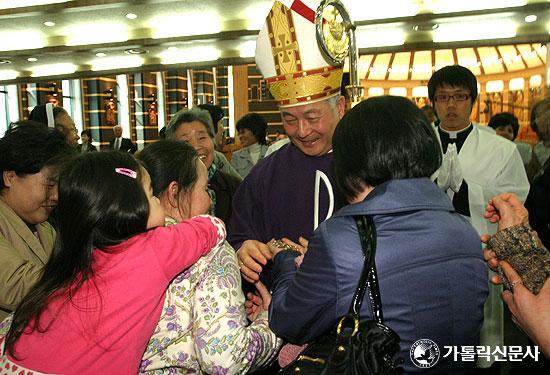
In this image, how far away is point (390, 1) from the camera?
4773 mm

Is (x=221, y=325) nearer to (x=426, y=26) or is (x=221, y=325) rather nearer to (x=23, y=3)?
(x=426, y=26)

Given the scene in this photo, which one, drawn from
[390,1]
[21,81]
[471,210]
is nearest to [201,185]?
[471,210]

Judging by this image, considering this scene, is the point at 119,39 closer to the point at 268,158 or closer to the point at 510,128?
the point at 268,158

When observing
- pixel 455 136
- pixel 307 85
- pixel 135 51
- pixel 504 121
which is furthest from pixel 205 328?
pixel 504 121

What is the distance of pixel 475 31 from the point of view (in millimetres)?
5199

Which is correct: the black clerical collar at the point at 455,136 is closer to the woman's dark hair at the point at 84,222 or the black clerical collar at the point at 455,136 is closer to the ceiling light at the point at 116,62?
the woman's dark hair at the point at 84,222

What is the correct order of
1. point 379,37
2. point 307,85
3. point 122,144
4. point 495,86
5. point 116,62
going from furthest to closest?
point 495,86 → point 122,144 → point 116,62 → point 379,37 → point 307,85

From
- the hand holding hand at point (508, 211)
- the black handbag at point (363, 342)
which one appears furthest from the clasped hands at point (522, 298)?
the black handbag at point (363, 342)

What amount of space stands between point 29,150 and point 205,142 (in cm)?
130

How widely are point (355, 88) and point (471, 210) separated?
160cm

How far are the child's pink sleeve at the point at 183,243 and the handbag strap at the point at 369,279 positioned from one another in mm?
443

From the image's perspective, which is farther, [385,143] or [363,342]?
[385,143]

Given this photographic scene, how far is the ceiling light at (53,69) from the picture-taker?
670cm

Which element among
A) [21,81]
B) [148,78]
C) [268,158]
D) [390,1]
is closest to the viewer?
[268,158]
